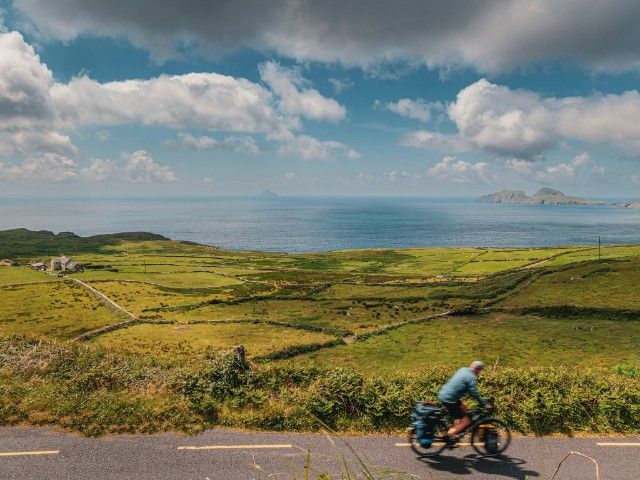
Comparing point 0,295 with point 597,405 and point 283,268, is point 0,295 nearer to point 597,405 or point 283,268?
point 283,268

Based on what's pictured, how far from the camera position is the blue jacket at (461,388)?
14016 millimetres

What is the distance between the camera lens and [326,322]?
196 ft

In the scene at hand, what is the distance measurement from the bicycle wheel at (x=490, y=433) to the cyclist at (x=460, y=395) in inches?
18.0

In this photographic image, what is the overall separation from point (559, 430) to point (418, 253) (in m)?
146

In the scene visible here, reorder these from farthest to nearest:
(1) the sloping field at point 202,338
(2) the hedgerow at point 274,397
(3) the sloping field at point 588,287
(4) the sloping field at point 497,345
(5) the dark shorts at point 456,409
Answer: (3) the sloping field at point 588,287
(1) the sloping field at point 202,338
(4) the sloping field at point 497,345
(2) the hedgerow at point 274,397
(5) the dark shorts at point 456,409

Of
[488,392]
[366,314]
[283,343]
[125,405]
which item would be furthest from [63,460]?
[366,314]

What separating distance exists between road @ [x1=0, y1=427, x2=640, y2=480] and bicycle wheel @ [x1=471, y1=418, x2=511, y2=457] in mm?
283

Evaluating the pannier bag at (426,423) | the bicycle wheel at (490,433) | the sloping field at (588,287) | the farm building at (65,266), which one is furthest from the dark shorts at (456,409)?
the farm building at (65,266)

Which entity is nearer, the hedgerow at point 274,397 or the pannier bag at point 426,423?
the pannier bag at point 426,423

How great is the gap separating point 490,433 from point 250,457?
25.4 ft

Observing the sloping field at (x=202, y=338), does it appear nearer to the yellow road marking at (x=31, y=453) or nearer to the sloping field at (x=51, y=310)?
the sloping field at (x=51, y=310)

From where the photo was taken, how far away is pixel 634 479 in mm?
12812

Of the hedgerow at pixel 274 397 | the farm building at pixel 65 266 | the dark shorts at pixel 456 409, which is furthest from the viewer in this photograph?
the farm building at pixel 65 266

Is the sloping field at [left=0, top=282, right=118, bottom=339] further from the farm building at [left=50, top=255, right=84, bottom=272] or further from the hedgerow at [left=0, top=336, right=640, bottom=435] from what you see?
the hedgerow at [left=0, top=336, right=640, bottom=435]
